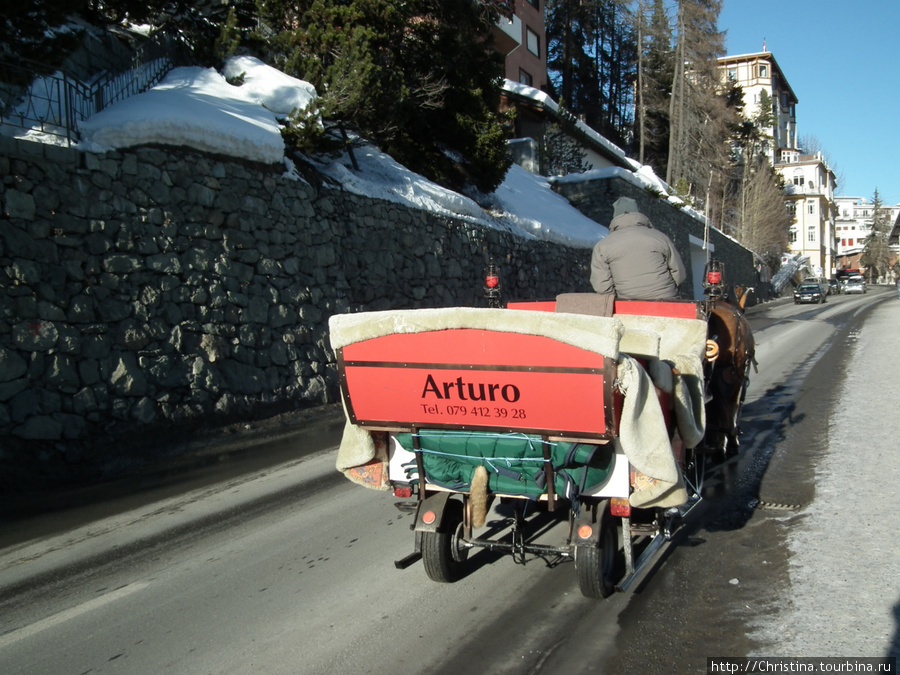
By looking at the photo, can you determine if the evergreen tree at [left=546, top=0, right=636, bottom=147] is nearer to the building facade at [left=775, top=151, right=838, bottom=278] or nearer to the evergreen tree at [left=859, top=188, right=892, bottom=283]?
the building facade at [left=775, top=151, right=838, bottom=278]

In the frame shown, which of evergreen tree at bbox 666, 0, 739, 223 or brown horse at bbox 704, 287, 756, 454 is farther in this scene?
evergreen tree at bbox 666, 0, 739, 223

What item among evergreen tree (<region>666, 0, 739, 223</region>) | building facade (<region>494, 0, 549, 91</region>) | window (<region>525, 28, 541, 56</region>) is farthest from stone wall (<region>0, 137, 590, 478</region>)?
evergreen tree (<region>666, 0, 739, 223</region>)

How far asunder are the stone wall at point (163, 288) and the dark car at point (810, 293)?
1471 inches

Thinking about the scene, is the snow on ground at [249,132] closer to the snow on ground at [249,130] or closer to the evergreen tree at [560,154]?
the snow on ground at [249,130]

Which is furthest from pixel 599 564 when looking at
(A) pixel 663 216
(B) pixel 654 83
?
(B) pixel 654 83

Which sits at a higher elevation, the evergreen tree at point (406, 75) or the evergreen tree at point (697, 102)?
the evergreen tree at point (697, 102)

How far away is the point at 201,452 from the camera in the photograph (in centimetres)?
888

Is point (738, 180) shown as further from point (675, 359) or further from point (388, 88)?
point (675, 359)

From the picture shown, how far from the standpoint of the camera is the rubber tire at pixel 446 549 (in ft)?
14.4

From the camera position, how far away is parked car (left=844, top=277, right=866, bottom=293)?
61.1m

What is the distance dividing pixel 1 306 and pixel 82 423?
5.13 ft

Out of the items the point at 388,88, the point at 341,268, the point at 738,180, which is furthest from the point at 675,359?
the point at 738,180

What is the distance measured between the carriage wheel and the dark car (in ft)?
145

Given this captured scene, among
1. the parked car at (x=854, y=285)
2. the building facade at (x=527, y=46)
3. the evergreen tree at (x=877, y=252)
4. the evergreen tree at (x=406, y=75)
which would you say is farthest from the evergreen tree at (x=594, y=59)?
the evergreen tree at (x=877, y=252)
